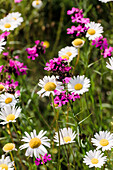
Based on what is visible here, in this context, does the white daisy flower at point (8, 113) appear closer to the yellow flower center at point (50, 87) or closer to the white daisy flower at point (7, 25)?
the yellow flower center at point (50, 87)

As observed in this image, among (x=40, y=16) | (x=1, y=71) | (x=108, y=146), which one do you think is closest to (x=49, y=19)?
(x=40, y=16)

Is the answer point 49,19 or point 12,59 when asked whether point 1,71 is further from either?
point 49,19

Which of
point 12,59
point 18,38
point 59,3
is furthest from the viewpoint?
point 59,3

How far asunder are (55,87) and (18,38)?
2.03 metres

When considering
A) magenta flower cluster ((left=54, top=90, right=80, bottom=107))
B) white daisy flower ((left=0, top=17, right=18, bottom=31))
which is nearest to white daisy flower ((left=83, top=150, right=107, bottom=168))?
magenta flower cluster ((left=54, top=90, right=80, bottom=107))

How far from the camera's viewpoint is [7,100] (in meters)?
1.44

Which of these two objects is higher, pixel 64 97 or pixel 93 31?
pixel 93 31

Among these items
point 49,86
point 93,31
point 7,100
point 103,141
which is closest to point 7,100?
point 7,100

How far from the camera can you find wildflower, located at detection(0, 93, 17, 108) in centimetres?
143

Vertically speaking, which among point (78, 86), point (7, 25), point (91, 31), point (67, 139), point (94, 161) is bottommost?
point (94, 161)

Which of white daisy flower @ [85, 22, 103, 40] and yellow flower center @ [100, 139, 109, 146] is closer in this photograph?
yellow flower center @ [100, 139, 109, 146]

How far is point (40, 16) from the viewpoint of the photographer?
3.36 m

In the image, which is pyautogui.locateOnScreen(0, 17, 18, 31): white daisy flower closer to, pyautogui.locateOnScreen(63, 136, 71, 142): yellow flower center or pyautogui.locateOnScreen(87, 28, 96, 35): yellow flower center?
pyautogui.locateOnScreen(87, 28, 96, 35): yellow flower center

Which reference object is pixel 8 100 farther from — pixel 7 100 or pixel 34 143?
pixel 34 143
